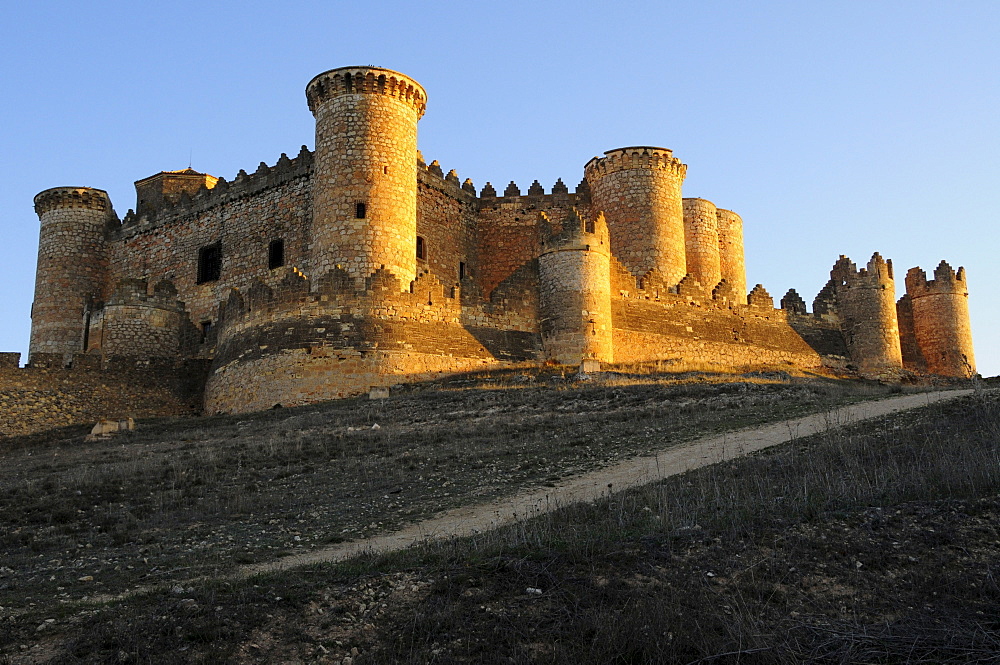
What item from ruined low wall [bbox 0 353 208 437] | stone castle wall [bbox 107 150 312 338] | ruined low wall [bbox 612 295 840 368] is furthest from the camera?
stone castle wall [bbox 107 150 312 338]

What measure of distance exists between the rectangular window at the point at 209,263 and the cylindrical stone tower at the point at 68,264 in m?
4.79

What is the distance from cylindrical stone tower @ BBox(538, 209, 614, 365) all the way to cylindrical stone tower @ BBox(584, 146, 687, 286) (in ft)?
18.9

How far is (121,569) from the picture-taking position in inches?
410

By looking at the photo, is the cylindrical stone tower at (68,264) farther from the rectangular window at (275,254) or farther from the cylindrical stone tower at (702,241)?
the cylindrical stone tower at (702,241)

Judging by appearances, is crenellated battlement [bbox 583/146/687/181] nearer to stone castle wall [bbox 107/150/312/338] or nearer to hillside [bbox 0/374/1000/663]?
stone castle wall [bbox 107/150/312/338]

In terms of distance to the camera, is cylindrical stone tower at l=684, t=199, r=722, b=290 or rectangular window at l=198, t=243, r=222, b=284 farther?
cylindrical stone tower at l=684, t=199, r=722, b=290

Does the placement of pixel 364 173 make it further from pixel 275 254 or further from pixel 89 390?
pixel 89 390

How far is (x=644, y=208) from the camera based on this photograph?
36.8 m

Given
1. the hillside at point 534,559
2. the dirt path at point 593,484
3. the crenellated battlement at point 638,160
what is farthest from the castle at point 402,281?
the dirt path at point 593,484

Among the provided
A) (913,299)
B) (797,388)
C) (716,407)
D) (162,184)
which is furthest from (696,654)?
(162,184)

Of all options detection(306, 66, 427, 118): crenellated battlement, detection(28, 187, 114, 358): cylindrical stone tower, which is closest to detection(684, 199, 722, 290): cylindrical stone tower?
detection(306, 66, 427, 118): crenellated battlement

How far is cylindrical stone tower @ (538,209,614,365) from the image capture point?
1189 inches

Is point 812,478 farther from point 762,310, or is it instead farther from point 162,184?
point 162,184

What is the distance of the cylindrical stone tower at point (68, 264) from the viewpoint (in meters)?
38.8
